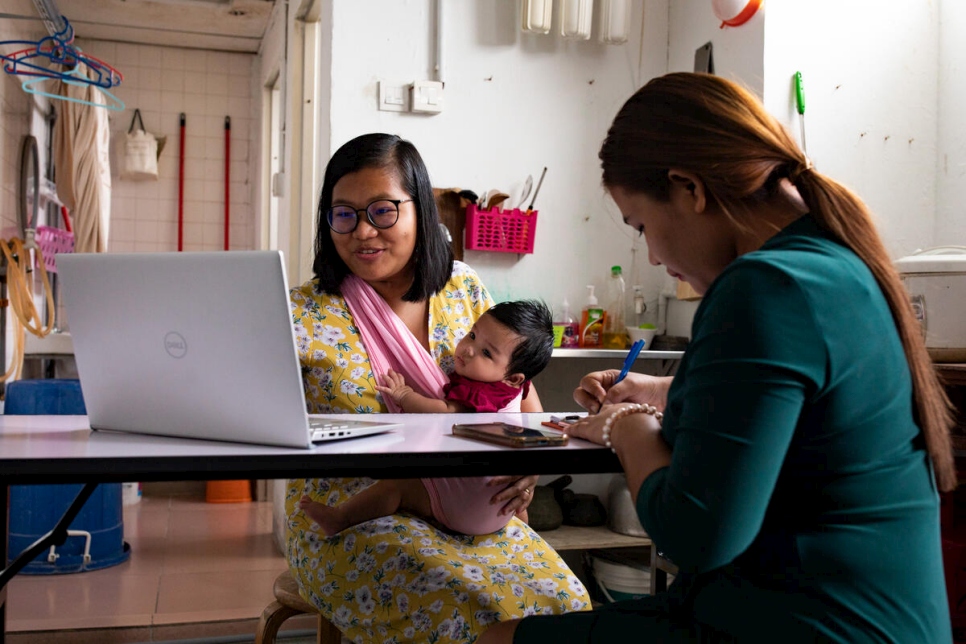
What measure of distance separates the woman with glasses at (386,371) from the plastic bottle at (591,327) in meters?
1.25

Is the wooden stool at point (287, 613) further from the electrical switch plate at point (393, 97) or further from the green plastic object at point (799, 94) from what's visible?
the green plastic object at point (799, 94)

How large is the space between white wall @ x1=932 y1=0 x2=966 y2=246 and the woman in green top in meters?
2.05

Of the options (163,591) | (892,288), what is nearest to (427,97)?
(163,591)

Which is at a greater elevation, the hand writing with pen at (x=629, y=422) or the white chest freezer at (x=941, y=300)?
the white chest freezer at (x=941, y=300)

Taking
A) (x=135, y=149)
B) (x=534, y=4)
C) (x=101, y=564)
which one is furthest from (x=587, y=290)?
(x=135, y=149)

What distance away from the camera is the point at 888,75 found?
2.93m

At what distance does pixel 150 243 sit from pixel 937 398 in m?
6.17

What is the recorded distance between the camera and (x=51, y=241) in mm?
4789

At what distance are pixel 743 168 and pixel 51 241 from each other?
458cm

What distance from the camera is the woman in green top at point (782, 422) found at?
91cm

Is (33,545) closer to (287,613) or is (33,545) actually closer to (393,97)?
(287,613)

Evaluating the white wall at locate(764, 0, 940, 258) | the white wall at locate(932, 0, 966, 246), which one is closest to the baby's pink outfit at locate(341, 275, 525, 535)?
the white wall at locate(764, 0, 940, 258)

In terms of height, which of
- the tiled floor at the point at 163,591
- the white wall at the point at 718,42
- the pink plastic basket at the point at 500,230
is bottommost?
the tiled floor at the point at 163,591

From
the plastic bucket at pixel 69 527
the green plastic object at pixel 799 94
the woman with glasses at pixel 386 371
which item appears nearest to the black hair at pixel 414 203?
the woman with glasses at pixel 386 371
